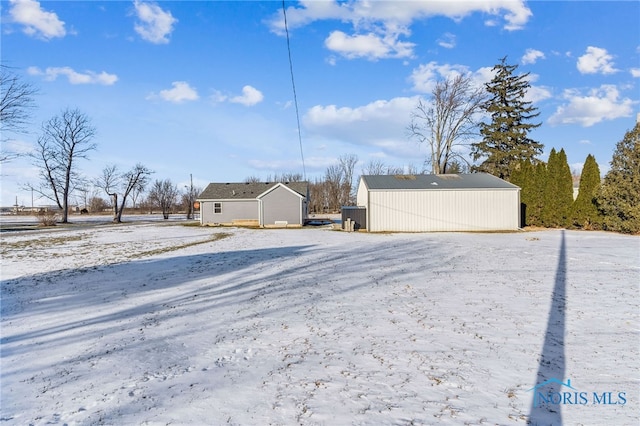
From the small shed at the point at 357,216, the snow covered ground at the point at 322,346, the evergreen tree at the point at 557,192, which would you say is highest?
the evergreen tree at the point at 557,192

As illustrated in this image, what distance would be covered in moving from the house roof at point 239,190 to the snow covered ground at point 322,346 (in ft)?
76.9

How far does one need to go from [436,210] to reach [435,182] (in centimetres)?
223

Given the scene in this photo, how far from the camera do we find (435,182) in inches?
936

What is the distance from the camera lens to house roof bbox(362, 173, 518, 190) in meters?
22.9

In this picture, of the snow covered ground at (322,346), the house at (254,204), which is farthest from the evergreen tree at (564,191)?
the house at (254,204)

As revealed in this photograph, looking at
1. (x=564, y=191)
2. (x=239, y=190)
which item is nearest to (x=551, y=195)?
(x=564, y=191)

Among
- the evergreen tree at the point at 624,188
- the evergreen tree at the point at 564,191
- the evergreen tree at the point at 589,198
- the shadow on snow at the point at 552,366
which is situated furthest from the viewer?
the evergreen tree at the point at 564,191

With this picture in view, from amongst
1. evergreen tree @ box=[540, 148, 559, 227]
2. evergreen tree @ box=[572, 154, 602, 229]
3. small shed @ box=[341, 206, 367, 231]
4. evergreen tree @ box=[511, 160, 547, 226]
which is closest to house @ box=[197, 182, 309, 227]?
small shed @ box=[341, 206, 367, 231]

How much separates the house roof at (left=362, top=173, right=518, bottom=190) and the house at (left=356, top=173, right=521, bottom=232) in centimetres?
14

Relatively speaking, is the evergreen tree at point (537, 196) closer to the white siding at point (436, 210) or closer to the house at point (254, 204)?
the white siding at point (436, 210)

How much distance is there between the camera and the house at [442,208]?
22719mm

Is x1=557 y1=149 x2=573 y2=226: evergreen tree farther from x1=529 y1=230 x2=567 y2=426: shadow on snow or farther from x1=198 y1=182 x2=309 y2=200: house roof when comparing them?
x1=529 y1=230 x2=567 y2=426: shadow on snow

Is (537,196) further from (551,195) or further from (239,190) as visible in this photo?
(239,190)

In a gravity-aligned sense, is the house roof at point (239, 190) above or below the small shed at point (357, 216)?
above
